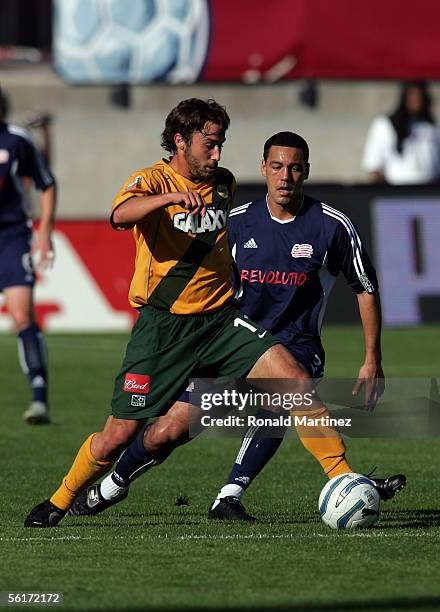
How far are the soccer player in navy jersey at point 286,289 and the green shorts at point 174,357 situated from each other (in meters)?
0.25

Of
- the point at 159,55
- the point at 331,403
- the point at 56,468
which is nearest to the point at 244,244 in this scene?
the point at 331,403

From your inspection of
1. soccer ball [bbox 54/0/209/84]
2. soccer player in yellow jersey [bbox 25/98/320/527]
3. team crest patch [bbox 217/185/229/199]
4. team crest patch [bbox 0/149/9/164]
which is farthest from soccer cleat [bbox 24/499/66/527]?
soccer ball [bbox 54/0/209/84]

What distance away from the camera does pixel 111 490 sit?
24.7ft

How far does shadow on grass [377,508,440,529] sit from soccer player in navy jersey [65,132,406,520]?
13cm

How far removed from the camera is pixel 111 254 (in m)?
17.1

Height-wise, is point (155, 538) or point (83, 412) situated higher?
point (155, 538)

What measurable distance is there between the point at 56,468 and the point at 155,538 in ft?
8.33

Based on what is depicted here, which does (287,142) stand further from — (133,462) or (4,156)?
(4,156)

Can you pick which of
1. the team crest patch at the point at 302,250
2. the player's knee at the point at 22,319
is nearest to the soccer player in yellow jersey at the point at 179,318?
the team crest patch at the point at 302,250

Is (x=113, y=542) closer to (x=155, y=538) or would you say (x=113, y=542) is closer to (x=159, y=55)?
(x=155, y=538)

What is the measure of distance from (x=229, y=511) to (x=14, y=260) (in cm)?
433

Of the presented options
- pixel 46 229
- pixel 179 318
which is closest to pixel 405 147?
pixel 46 229

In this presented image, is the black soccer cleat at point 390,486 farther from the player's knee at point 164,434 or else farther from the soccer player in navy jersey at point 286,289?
the player's knee at point 164,434

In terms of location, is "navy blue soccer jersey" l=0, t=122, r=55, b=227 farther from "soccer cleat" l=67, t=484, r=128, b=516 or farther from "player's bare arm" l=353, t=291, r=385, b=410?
"player's bare arm" l=353, t=291, r=385, b=410
